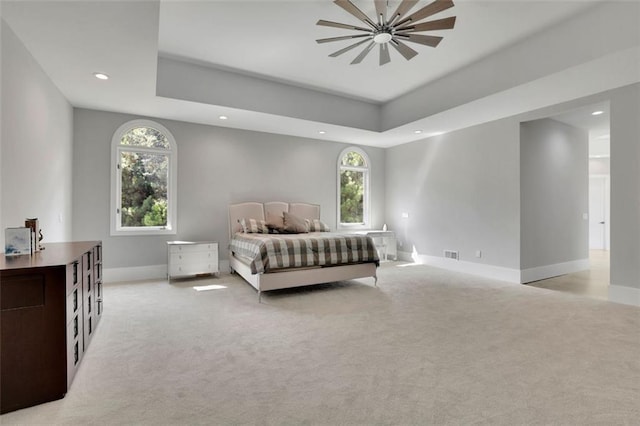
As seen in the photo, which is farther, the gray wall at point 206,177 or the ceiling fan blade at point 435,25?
the gray wall at point 206,177

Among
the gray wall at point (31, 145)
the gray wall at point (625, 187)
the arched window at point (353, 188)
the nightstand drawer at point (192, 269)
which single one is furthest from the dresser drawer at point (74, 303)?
the gray wall at point (625, 187)

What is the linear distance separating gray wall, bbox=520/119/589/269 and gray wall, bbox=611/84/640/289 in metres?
1.09

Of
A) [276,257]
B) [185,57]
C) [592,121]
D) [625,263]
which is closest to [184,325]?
[276,257]

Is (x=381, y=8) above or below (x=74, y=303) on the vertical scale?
above

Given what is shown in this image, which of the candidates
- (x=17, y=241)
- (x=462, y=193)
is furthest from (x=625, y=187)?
(x=17, y=241)

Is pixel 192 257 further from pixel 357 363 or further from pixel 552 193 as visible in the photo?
pixel 552 193

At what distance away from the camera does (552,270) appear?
532 cm

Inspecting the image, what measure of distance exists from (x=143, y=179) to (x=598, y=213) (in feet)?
37.0

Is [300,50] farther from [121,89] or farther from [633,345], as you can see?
[633,345]

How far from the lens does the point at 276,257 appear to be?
396 cm

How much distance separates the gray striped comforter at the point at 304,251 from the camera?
3.94m

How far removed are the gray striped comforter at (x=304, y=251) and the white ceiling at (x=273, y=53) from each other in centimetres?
208

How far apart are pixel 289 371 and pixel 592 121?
633cm

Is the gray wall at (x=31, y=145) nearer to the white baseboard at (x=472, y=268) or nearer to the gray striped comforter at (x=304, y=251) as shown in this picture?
the gray striped comforter at (x=304, y=251)
